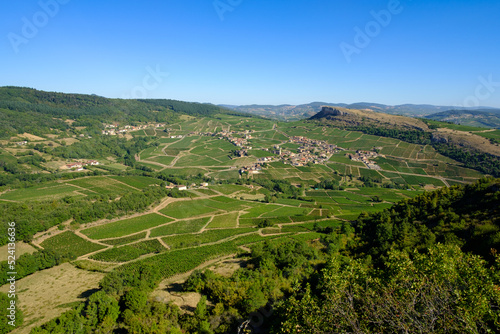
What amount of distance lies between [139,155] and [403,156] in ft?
318

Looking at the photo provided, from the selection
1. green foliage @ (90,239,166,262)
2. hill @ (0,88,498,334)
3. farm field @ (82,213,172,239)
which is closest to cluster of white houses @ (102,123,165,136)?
hill @ (0,88,498,334)

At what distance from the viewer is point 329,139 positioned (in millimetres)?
112312

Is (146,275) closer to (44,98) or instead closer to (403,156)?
(403,156)

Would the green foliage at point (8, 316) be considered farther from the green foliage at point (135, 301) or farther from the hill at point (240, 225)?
the green foliage at point (135, 301)

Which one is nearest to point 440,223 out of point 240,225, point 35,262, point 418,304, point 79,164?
point 418,304

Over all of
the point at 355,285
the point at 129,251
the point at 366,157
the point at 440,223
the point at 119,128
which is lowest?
the point at 129,251

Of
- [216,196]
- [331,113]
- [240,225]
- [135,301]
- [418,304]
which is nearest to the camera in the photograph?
[418,304]

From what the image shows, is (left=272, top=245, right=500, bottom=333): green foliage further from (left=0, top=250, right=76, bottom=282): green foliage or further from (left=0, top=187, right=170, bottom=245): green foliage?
(left=0, top=187, right=170, bottom=245): green foliage

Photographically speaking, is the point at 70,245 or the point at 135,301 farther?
the point at 70,245

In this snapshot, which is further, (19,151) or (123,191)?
(19,151)

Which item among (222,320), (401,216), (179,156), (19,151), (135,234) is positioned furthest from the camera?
(179,156)

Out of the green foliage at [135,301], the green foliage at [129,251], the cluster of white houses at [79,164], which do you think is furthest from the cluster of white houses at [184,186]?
the green foliage at [135,301]

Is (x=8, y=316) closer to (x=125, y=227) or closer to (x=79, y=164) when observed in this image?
(x=125, y=227)

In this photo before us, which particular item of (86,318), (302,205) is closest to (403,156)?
(302,205)
